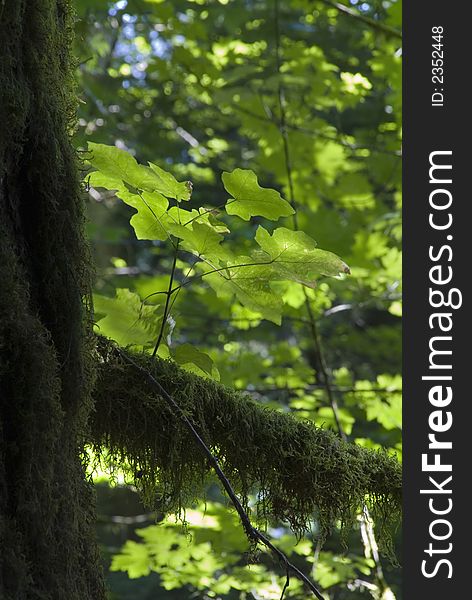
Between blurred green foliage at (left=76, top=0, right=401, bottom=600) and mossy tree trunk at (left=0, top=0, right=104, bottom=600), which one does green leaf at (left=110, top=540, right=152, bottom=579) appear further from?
mossy tree trunk at (left=0, top=0, right=104, bottom=600)

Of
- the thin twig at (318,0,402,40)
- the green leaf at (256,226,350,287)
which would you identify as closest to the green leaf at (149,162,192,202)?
the green leaf at (256,226,350,287)

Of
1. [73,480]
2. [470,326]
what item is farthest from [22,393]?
[470,326]

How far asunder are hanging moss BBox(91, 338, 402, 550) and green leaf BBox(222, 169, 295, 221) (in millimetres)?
332

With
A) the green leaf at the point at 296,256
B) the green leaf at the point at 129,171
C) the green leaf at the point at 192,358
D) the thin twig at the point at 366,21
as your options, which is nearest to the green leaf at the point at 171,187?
the green leaf at the point at 129,171

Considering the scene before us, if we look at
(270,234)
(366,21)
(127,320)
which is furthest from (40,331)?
(270,234)

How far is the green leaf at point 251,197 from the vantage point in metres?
1.26

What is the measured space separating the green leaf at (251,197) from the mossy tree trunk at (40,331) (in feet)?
1.04

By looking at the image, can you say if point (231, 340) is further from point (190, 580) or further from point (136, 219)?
point (136, 219)

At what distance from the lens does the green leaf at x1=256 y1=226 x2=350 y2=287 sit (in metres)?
1.24

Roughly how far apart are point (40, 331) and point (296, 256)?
0.51 meters

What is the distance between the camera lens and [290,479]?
1.38 meters

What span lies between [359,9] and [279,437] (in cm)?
278

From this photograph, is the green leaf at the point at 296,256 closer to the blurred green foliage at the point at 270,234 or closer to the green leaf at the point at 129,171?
the blurred green foliage at the point at 270,234

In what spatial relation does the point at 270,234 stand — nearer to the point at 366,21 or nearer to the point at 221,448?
the point at 366,21
